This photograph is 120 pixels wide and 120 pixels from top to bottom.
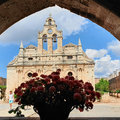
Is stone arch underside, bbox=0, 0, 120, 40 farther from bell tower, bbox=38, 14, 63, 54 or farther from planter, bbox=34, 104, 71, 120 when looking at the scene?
bell tower, bbox=38, 14, 63, 54

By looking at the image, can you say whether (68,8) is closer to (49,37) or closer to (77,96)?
(77,96)

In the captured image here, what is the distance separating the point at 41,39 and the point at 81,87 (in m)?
25.7

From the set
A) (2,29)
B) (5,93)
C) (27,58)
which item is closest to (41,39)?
(27,58)

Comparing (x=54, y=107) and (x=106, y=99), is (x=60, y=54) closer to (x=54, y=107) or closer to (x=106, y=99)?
(x=106, y=99)

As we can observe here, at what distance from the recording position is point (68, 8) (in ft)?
8.41

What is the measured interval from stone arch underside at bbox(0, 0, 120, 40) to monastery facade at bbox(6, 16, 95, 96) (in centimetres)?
2348

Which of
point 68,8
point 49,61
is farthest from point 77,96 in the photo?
point 49,61

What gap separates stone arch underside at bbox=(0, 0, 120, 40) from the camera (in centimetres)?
211

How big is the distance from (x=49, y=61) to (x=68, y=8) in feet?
81.2

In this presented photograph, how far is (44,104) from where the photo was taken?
2.31 m

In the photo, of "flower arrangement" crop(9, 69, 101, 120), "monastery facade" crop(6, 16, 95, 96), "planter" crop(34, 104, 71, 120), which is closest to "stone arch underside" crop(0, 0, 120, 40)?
"flower arrangement" crop(9, 69, 101, 120)

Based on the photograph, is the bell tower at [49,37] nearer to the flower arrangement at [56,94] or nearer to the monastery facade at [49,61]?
the monastery facade at [49,61]

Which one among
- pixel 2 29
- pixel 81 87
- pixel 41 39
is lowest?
pixel 81 87

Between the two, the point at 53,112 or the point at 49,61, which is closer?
the point at 53,112
